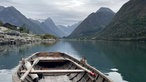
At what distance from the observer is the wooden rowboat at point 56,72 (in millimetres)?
20831

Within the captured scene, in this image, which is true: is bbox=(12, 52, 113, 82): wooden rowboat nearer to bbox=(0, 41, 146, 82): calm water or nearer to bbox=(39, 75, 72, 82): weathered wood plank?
bbox=(39, 75, 72, 82): weathered wood plank

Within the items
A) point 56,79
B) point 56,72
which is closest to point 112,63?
point 56,79

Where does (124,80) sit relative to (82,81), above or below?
below

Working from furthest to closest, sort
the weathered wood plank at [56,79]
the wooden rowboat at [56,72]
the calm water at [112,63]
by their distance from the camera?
the calm water at [112,63] → the weathered wood plank at [56,79] → the wooden rowboat at [56,72]

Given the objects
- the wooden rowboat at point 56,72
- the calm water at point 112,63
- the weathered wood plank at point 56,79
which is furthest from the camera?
the calm water at point 112,63

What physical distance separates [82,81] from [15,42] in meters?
160

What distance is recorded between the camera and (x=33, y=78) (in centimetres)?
2380

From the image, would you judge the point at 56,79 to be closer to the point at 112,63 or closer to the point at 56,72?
the point at 56,72

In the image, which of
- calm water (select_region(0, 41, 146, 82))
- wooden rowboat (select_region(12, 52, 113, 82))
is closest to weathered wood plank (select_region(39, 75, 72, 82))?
wooden rowboat (select_region(12, 52, 113, 82))

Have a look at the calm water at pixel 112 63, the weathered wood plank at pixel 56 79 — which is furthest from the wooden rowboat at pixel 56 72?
the calm water at pixel 112 63

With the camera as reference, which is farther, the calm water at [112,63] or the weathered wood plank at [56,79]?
the calm water at [112,63]

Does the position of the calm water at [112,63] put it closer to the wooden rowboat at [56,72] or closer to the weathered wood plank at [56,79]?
the wooden rowboat at [56,72]

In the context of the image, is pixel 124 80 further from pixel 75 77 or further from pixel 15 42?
pixel 15 42

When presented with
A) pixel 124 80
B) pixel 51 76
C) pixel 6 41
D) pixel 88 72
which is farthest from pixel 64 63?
pixel 6 41
